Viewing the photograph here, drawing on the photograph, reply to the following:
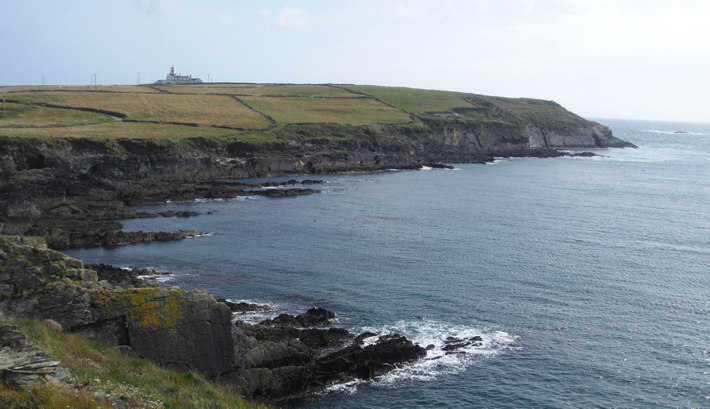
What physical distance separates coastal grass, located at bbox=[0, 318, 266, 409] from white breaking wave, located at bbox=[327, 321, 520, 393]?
8.08 metres

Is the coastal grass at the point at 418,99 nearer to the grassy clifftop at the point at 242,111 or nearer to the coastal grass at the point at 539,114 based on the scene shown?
the grassy clifftop at the point at 242,111

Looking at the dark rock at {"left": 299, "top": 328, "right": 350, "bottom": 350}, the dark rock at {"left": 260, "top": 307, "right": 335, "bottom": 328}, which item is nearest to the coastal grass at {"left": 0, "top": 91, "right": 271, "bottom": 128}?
the dark rock at {"left": 260, "top": 307, "right": 335, "bottom": 328}

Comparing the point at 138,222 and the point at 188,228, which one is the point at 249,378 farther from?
the point at 138,222

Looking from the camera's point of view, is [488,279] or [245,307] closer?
[245,307]

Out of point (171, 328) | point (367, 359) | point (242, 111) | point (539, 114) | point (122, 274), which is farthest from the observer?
point (539, 114)

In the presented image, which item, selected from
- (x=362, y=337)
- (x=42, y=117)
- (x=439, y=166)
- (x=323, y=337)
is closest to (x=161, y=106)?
(x=42, y=117)

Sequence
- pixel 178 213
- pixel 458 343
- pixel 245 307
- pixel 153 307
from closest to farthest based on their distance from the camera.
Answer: pixel 153 307, pixel 458 343, pixel 245 307, pixel 178 213

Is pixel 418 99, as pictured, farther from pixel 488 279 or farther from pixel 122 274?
pixel 122 274

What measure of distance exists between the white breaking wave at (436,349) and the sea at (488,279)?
0.39ft

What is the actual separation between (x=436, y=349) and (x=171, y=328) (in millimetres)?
14718

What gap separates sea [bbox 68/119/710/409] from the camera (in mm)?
30625

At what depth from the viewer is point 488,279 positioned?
4653cm

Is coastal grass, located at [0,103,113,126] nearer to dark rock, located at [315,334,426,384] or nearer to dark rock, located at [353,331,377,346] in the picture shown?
dark rock, located at [353,331,377,346]

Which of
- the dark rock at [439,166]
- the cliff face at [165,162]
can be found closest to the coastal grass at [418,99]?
the cliff face at [165,162]
